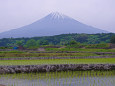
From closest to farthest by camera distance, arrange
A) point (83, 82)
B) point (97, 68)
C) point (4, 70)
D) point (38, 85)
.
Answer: point (38, 85)
point (83, 82)
point (4, 70)
point (97, 68)

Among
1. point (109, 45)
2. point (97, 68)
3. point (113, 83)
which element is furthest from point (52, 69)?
point (109, 45)

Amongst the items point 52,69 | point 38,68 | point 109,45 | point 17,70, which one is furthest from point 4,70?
point 109,45

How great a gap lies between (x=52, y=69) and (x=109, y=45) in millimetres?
38406

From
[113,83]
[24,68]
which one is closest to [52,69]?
[24,68]

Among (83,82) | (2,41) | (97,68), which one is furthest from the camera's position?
(2,41)

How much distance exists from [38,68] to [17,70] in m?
1.44

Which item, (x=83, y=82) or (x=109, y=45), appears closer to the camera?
(x=83, y=82)

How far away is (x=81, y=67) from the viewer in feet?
53.3

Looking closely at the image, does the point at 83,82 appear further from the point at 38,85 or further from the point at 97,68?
the point at 97,68

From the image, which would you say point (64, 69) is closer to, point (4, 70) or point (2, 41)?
point (4, 70)

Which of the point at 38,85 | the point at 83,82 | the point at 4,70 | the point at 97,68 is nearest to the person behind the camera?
the point at 38,85

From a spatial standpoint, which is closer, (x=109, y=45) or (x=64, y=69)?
(x=64, y=69)

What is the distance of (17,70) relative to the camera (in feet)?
50.9

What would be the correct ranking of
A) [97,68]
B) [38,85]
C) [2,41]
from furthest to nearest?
1. [2,41]
2. [97,68]
3. [38,85]
